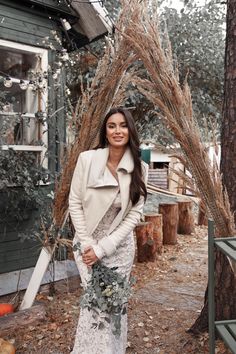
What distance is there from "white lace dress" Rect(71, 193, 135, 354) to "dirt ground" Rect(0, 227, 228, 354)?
66 cm

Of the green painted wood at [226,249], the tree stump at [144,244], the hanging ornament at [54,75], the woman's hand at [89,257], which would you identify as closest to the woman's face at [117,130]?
the woman's hand at [89,257]

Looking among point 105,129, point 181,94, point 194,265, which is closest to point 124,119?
point 105,129

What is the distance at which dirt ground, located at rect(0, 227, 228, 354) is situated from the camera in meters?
3.24

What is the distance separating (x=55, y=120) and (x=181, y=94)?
119 inches

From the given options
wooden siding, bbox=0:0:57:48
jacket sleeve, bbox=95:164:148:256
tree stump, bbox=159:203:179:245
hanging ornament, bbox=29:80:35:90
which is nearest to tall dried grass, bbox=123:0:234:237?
jacket sleeve, bbox=95:164:148:256

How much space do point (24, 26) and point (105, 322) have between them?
372 cm

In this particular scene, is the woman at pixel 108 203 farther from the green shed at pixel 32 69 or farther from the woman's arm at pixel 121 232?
the green shed at pixel 32 69

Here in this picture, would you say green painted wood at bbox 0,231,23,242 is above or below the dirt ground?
above

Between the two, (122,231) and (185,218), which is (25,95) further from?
(185,218)

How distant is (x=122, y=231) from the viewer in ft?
8.24

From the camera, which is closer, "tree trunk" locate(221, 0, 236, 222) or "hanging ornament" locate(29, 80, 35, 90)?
"tree trunk" locate(221, 0, 236, 222)

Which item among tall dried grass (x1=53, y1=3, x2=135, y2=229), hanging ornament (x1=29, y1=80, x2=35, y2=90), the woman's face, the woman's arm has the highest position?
hanging ornament (x1=29, y1=80, x2=35, y2=90)

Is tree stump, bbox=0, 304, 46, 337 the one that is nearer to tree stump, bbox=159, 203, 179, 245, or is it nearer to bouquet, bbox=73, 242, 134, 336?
bouquet, bbox=73, 242, 134, 336

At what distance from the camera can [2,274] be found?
477 cm
